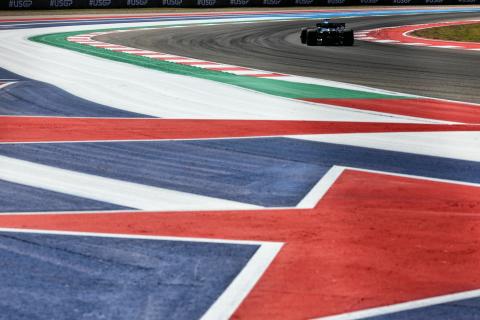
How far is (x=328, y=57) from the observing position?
22.7 m

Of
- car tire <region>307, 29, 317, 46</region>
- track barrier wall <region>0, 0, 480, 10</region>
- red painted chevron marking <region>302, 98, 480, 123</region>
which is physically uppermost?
red painted chevron marking <region>302, 98, 480, 123</region>

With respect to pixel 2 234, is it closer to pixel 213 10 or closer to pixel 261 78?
pixel 261 78

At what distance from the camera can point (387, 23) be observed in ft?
124

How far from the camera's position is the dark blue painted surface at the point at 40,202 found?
793 cm

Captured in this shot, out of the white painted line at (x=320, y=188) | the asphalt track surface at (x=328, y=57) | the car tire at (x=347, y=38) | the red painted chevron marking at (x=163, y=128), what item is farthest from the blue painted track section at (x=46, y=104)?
the car tire at (x=347, y=38)

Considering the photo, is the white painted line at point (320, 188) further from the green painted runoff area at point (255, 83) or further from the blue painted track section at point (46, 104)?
the green painted runoff area at point (255, 83)

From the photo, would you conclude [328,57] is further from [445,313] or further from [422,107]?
[445,313]

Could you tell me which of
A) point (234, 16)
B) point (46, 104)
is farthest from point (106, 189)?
point (234, 16)

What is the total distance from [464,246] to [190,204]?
2380 millimetres

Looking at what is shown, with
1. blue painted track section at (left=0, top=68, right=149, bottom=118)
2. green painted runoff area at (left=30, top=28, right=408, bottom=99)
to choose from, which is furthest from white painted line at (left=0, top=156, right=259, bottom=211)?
green painted runoff area at (left=30, top=28, right=408, bottom=99)

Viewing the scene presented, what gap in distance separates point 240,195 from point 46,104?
6744mm

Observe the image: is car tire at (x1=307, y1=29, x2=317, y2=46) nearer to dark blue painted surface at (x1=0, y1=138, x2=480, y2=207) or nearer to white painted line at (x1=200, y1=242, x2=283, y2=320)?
dark blue painted surface at (x1=0, y1=138, x2=480, y2=207)

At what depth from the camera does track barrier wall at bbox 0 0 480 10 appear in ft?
141

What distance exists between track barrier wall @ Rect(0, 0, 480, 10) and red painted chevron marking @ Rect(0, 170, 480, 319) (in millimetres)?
36197
